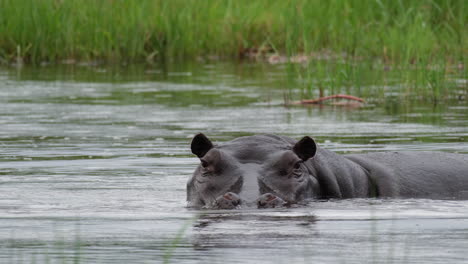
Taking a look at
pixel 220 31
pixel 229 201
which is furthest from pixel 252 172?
pixel 220 31

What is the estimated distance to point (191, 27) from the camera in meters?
21.8

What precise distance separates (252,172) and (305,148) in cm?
49

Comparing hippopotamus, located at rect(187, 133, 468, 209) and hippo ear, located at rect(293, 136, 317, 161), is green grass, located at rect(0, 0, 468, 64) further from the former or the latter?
hippo ear, located at rect(293, 136, 317, 161)

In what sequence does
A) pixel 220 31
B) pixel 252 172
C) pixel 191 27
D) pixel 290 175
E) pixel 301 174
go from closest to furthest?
pixel 252 172, pixel 290 175, pixel 301 174, pixel 191 27, pixel 220 31

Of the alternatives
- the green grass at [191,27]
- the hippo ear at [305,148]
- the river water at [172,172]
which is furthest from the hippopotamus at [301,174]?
the green grass at [191,27]

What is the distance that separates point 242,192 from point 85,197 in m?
1.53

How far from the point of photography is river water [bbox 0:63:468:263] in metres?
5.42

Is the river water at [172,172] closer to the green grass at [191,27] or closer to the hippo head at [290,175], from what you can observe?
the hippo head at [290,175]

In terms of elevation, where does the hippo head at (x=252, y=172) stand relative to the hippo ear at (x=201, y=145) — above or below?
below

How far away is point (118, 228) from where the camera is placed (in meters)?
6.25

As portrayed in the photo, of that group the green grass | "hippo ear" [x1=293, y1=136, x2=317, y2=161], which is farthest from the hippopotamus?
the green grass

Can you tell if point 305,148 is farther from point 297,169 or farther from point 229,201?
point 229,201

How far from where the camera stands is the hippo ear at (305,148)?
283 inches

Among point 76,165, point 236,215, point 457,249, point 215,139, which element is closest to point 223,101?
point 215,139
